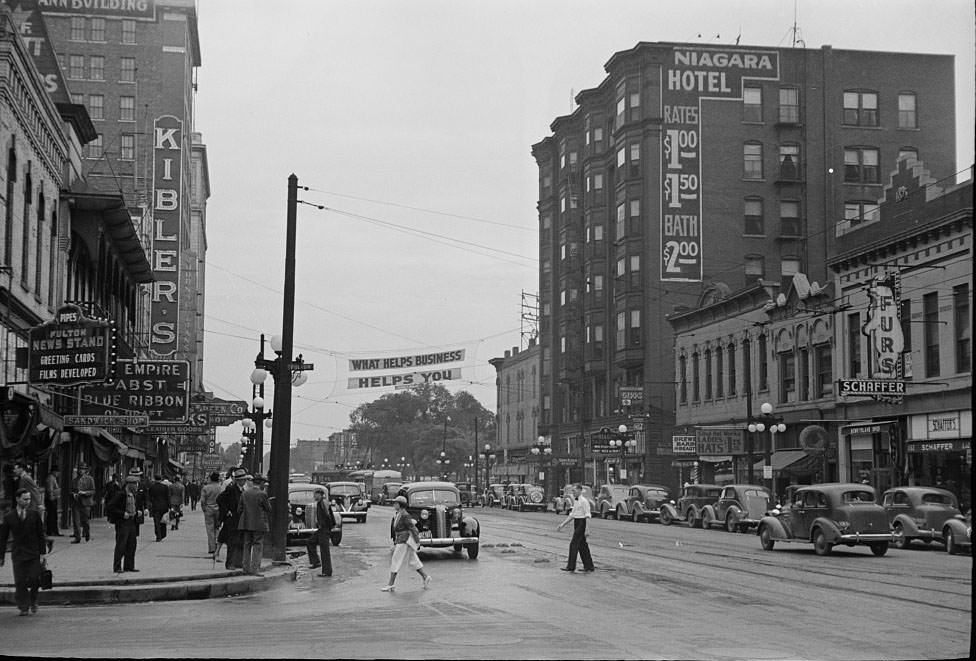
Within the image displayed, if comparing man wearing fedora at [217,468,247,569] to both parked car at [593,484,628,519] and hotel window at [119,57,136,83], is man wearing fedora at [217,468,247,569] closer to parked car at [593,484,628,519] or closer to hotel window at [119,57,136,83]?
parked car at [593,484,628,519]

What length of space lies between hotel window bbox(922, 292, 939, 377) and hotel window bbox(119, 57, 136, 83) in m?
66.9

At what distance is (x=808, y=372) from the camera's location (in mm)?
54062

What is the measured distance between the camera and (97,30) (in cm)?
9019

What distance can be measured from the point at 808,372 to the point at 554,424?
1624 inches

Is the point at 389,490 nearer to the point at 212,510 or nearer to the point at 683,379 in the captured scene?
the point at 683,379

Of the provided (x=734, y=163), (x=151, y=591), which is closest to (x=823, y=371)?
(x=734, y=163)

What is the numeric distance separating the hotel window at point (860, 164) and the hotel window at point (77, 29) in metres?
54.6

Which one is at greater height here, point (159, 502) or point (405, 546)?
point (159, 502)

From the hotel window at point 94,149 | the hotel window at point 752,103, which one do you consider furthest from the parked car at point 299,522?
the hotel window at point 94,149

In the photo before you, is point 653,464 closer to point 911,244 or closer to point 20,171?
point 911,244

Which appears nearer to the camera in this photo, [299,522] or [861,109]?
[299,522]

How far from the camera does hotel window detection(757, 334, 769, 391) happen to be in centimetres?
5838

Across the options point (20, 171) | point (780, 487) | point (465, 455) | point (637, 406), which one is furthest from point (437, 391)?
point (20, 171)

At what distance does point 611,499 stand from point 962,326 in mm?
25296
